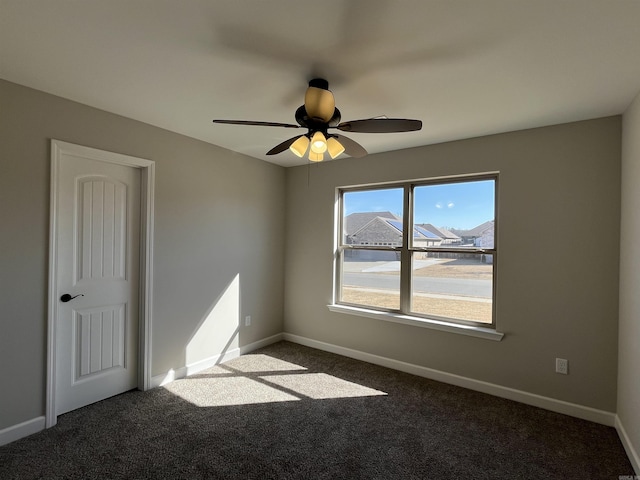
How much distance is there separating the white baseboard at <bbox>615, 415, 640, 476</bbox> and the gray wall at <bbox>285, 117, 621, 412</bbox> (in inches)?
6.3

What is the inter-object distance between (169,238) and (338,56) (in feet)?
7.50

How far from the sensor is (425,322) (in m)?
3.31

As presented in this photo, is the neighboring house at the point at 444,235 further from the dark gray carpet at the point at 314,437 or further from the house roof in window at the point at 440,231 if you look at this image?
the dark gray carpet at the point at 314,437

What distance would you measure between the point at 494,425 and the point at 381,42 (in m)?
2.81

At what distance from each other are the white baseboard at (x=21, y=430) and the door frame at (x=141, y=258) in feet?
0.15

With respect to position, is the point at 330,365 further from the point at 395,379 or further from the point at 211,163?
the point at 211,163

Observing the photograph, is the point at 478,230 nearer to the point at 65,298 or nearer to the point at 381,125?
the point at 381,125

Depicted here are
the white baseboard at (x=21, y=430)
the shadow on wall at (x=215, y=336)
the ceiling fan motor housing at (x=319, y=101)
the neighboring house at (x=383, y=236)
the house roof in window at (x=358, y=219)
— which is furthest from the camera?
the house roof in window at (x=358, y=219)

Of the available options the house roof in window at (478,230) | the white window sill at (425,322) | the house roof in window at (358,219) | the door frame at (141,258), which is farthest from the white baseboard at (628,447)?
the door frame at (141,258)

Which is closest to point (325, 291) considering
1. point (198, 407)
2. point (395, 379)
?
point (395, 379)

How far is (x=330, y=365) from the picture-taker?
356 centimetres

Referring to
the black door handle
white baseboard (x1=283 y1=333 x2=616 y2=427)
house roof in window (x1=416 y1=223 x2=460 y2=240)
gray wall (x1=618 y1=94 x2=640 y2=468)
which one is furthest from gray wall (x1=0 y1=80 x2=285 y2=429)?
gray wall (x1=618 y1=94 x2=640 y2=468)

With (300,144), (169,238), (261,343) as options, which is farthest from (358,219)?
(169,238)

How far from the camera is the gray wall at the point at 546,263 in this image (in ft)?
8.21
